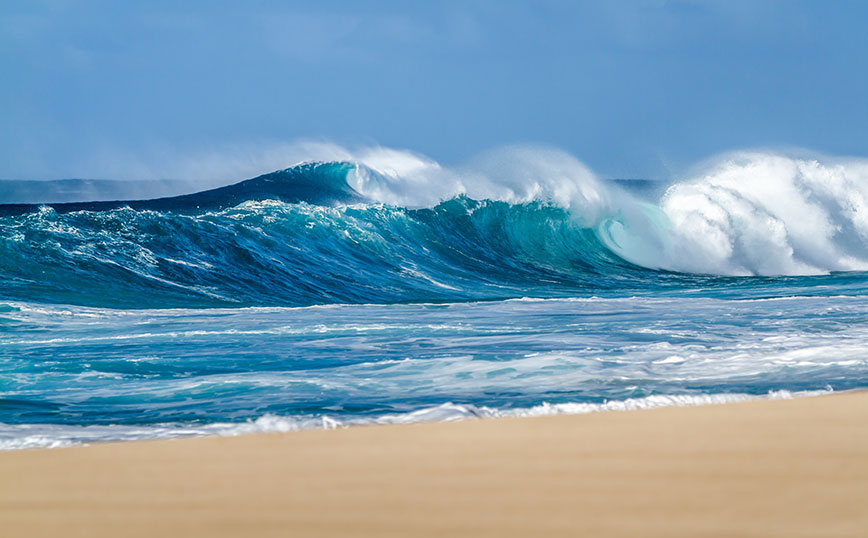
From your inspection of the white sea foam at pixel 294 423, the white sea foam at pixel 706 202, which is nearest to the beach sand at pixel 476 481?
the white sea foam at pixel 294 423

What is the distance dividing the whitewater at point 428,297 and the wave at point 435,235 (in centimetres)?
5

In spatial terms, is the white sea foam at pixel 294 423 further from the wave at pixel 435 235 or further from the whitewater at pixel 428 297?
the wave at pixel 435 235

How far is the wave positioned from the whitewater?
0.05 m

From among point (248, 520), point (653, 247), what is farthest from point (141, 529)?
point (653, 247)

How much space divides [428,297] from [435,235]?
181 inches

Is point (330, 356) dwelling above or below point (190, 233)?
below

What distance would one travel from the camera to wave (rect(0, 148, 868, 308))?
11.0 metres

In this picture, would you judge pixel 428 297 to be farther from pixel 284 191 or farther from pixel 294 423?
pixel 284 191

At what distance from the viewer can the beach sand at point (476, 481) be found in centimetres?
200

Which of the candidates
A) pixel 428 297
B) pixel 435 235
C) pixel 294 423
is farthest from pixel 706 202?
pixel 294 423

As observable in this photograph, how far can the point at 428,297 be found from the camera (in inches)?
438

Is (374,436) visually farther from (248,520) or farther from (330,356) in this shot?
(330,356)

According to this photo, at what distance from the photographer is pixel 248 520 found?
2066mm

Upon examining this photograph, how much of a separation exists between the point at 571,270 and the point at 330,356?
9.67 meters
